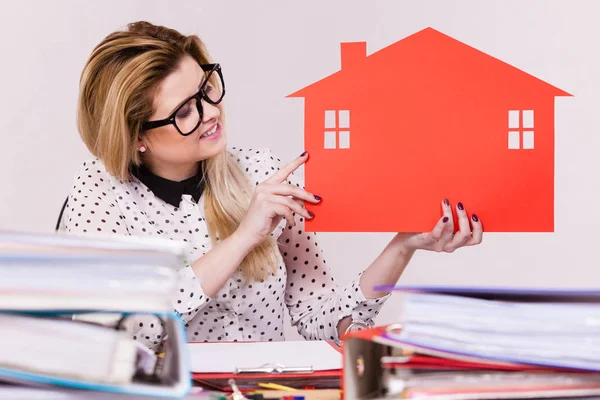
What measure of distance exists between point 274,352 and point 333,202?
28cm

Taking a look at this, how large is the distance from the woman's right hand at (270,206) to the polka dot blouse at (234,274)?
179 millimetres

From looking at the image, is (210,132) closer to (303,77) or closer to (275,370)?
(275,370)

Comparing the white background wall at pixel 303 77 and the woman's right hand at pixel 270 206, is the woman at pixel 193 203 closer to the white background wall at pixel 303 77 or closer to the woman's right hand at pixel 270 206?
the woman's right hand at pixel 270 206

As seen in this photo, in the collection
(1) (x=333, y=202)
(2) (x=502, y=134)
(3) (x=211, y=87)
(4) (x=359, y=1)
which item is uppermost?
(4) (x=359, y=1)

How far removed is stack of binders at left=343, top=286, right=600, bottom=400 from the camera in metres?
0.59

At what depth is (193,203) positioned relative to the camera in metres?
1.87

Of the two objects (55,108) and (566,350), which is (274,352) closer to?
(566,350)

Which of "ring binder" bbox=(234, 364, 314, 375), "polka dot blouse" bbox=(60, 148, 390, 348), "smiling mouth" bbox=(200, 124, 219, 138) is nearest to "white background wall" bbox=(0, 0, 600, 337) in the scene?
"polka dot blouse" bbox=(60, 148, 390, 348)

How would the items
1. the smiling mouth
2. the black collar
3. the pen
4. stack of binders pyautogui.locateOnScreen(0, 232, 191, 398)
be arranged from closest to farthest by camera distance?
1. stack of binders pyautogui.locateOnScreen(0, 232, 191, 398)
2. the pen
3. the smiling mouth
4. the black collar

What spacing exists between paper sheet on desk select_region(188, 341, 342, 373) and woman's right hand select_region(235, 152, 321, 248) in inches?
10.4

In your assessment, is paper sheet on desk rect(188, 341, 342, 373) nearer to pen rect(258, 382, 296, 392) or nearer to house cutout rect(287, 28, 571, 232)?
pen rect(258, 382, 296, 392)

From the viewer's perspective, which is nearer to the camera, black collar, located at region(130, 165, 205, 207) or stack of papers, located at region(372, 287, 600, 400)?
stack of papers, located at region(372, 287, 600, 400)

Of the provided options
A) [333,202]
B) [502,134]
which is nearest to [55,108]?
[333,202]

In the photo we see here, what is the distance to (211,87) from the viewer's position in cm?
179
